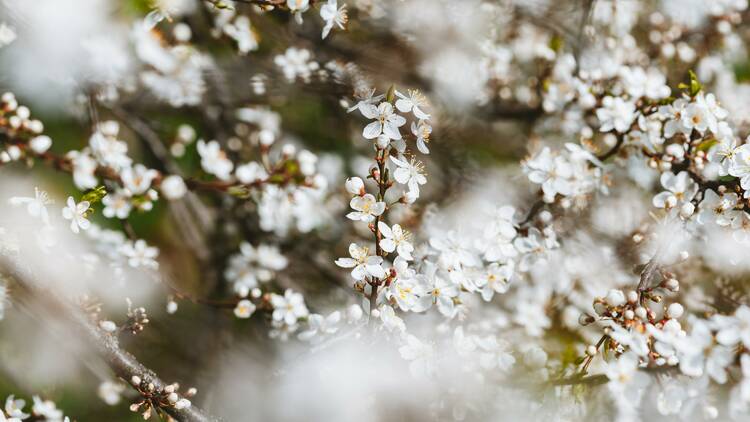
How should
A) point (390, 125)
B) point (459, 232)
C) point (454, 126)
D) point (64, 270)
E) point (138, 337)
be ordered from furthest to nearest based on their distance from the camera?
1. point (454, 126)
2. point (138, 337)
3. point (64, 270)
4. point (459, 232)
5. point (390, 125)

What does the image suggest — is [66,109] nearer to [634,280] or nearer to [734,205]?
[634,280]

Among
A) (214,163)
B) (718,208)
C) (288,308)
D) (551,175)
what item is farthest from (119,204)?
(718,208)

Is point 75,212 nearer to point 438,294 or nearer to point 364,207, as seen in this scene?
point 364,207

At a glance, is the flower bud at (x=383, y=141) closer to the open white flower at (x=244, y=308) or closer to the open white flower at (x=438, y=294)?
the open white flower at (x=438, y=294)

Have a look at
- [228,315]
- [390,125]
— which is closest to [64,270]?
[228,315]

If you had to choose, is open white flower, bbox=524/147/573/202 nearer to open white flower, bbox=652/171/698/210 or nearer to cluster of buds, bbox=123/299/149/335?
open white flower, bbox=652/171/698/210

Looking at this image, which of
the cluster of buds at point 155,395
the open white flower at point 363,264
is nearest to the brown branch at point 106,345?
the cluster of buds at point 155,395
